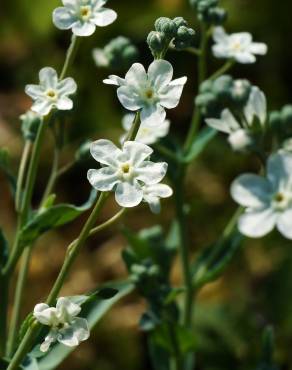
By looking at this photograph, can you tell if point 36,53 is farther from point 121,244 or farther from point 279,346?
point 279,346

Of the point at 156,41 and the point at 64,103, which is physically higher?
the point at 156,41

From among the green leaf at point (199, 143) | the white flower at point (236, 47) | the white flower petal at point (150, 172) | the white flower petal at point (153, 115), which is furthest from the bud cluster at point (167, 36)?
the green leaf at point (199, 143)

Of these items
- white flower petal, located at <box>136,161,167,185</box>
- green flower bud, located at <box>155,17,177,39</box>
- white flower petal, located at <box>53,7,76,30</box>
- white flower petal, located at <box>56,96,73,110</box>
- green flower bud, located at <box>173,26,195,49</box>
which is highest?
white flower petal, located at <box>53,7,76,30</box>

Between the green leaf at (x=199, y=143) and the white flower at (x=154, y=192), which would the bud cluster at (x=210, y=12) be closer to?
the green leaf at (x=199, y=143)

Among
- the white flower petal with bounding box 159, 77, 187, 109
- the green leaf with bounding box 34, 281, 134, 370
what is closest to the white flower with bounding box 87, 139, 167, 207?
the white flower petal with bounding box 159, 77, 187, 109

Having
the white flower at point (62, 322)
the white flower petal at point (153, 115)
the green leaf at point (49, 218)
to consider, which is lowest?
the white flower at point (62, 322)

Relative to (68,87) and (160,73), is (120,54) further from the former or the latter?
(160,73)

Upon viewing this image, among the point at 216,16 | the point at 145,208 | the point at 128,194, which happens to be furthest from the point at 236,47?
the point at 145,208

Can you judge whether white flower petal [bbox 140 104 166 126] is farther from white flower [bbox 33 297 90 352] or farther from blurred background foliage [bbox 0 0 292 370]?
blurred background foliage [bbox 0 0 292 370]
